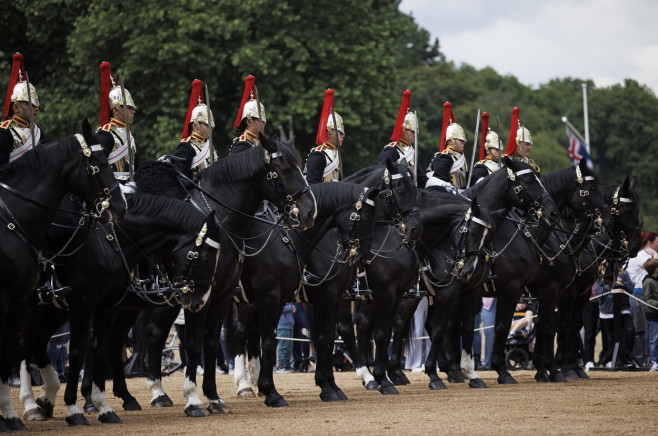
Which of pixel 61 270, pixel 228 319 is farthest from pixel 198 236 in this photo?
pixel 228 319

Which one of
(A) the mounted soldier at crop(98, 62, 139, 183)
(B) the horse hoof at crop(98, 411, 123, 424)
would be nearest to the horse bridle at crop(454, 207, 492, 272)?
(A) the mounted soldier at crop(98, 62, 139, 183)

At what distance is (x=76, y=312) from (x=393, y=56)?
2600 cm

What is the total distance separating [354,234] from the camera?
14.0m

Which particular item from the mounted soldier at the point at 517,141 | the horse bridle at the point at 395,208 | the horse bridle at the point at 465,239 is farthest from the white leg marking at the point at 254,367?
the mounted soldier at the point at 517,141

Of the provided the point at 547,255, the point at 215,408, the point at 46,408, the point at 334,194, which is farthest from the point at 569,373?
the point at 46,408

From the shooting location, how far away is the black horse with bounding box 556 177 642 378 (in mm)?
18469

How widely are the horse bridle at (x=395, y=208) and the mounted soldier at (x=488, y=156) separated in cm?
421

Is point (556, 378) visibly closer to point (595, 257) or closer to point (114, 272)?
point (595, 257)

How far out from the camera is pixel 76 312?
11.3 meters

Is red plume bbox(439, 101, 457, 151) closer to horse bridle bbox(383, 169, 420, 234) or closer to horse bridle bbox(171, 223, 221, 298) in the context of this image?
horse bridle bbox(383, 169, 420, 234)

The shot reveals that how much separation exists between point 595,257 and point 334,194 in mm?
6259

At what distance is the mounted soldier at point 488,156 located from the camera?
735 inches

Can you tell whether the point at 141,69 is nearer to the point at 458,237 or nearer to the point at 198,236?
the point at 458,237

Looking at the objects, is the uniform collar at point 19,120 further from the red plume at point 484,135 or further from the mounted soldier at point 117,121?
the red plume at point 484,135
